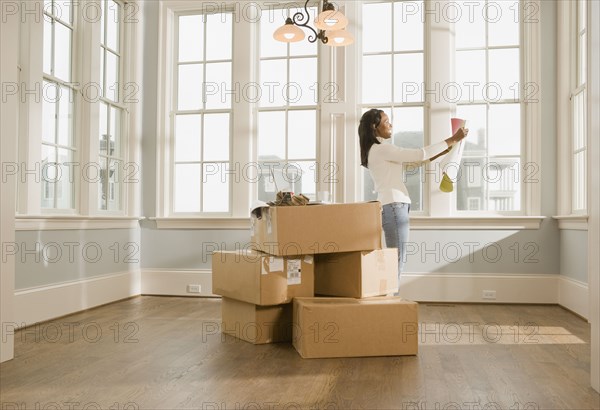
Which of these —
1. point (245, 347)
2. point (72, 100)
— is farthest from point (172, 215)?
point (245, 347)

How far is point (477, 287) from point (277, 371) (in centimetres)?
249

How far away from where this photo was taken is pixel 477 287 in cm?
443

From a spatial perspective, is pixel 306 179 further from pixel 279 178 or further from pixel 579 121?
pixel 579 121

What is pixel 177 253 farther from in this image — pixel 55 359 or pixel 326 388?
pixel 326 388

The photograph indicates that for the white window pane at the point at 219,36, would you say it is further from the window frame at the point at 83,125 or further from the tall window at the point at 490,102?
the tall window at the point at 490,102

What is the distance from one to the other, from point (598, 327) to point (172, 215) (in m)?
3.66

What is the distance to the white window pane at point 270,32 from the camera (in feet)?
15.9

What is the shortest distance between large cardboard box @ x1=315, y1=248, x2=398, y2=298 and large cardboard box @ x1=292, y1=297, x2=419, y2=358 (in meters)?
0.21

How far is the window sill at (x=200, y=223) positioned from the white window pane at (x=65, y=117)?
1141mm

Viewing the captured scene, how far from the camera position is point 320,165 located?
15.3 feet

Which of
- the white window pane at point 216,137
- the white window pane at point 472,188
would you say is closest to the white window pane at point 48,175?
the white window pane at point 216,137

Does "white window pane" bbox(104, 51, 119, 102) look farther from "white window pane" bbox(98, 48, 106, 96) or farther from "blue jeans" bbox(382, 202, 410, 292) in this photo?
"blue jeans" bbox(382, 202, 410, 292)

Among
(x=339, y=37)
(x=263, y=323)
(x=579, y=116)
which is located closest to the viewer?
(x=263, y=323)

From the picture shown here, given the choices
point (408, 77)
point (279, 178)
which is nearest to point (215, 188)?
point (279, 178)
